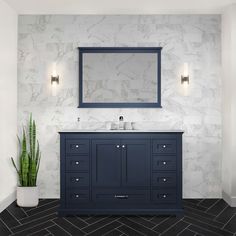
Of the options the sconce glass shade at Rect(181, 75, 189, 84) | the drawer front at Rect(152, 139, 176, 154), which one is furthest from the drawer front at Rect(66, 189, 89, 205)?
the sconce glass shade at Rect(181, 75, 189, 84)

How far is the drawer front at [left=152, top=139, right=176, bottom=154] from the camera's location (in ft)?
11.6

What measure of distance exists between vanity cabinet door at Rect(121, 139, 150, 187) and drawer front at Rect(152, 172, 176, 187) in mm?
92

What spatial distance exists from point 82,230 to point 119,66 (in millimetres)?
2357

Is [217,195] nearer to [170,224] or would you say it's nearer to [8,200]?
[170,224]

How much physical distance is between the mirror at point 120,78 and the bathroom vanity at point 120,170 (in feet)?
2.47

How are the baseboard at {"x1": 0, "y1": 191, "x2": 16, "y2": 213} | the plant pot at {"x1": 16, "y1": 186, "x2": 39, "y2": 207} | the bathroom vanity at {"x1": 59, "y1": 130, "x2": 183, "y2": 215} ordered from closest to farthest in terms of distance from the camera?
the bathroom vanity at {"x1": 59, "y1": 130, "x2": 183, "y2": 215}, the baseboard at {"x1": 0, "y1": 191, "x2": 16, "y2": 213}, the plant pot at {"x1": 16, "y1": 186, "x2": 39, "y2": 207}

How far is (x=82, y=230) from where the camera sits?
9.91 feet

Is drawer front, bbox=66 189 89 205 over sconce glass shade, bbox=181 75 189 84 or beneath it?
beneath

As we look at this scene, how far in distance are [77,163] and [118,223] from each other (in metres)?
0.90

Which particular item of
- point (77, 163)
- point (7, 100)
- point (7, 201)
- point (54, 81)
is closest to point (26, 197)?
point (7, 201)

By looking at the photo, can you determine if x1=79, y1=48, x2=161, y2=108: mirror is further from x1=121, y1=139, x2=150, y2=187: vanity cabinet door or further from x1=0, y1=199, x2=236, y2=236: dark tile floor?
x1=0, y1=199, x2=236, y2=236: dark tile floor

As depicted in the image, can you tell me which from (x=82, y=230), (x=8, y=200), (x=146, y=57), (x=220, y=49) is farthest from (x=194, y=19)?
(x=8, y=200)

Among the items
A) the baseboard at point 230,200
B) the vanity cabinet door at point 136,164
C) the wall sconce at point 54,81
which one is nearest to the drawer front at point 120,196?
the vanity cabinet door at point 136,164

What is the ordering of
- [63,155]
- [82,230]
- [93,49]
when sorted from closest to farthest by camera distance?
[82,230], [63,155], [93,49]
